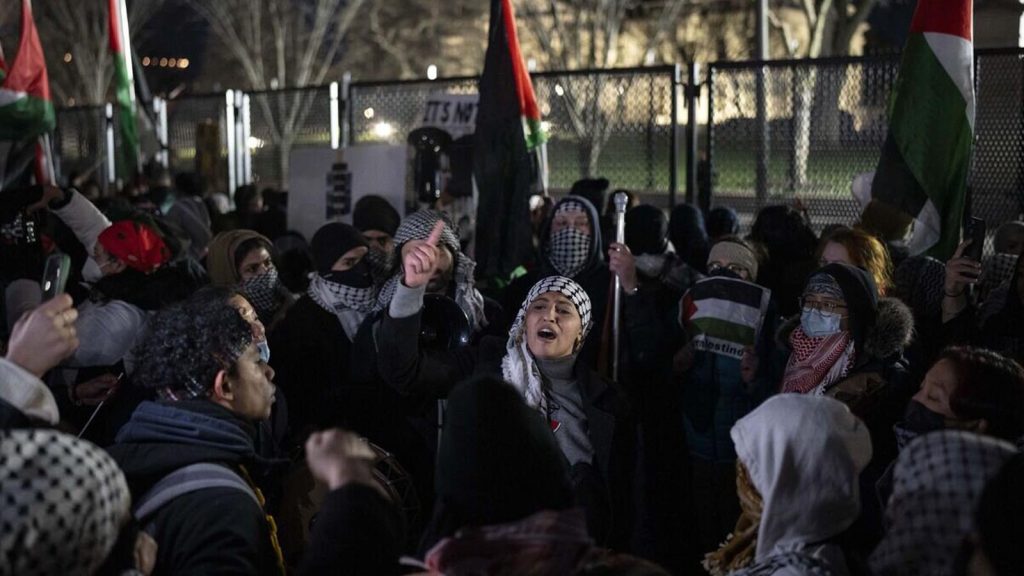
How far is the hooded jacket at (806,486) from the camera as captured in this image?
9.04 ft

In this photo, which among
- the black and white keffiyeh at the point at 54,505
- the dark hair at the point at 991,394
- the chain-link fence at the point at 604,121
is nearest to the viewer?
the black and white keffiyeh at the point at 54,505

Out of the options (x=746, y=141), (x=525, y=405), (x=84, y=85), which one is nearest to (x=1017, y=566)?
(x=525, y=405)

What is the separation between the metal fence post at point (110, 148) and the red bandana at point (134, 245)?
403 inches

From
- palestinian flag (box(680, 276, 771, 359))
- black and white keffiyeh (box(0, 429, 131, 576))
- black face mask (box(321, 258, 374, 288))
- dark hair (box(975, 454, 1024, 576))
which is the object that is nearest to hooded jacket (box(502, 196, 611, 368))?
palestinian flag (box(680, 276, 771, 359))

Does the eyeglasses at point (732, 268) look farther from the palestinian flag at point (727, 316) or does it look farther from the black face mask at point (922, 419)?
the black face mask at point (922, 419)

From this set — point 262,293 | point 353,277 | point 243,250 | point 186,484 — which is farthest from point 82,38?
point 186,484

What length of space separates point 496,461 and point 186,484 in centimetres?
90

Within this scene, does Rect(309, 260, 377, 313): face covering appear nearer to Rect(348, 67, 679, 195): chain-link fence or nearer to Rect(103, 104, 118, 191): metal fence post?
Rect(348, 67, 679, 195): chain-link fence

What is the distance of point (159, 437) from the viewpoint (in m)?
2.95

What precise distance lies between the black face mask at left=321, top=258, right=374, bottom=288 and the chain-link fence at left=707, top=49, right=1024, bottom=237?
4.01m

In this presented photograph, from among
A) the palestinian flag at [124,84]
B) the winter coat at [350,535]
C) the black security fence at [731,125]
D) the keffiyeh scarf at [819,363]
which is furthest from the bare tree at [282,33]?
the winter coat at [350,535]

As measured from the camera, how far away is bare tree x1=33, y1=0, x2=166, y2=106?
3569 cm

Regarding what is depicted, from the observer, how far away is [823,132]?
812 cm

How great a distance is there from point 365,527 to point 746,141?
6.65 m
